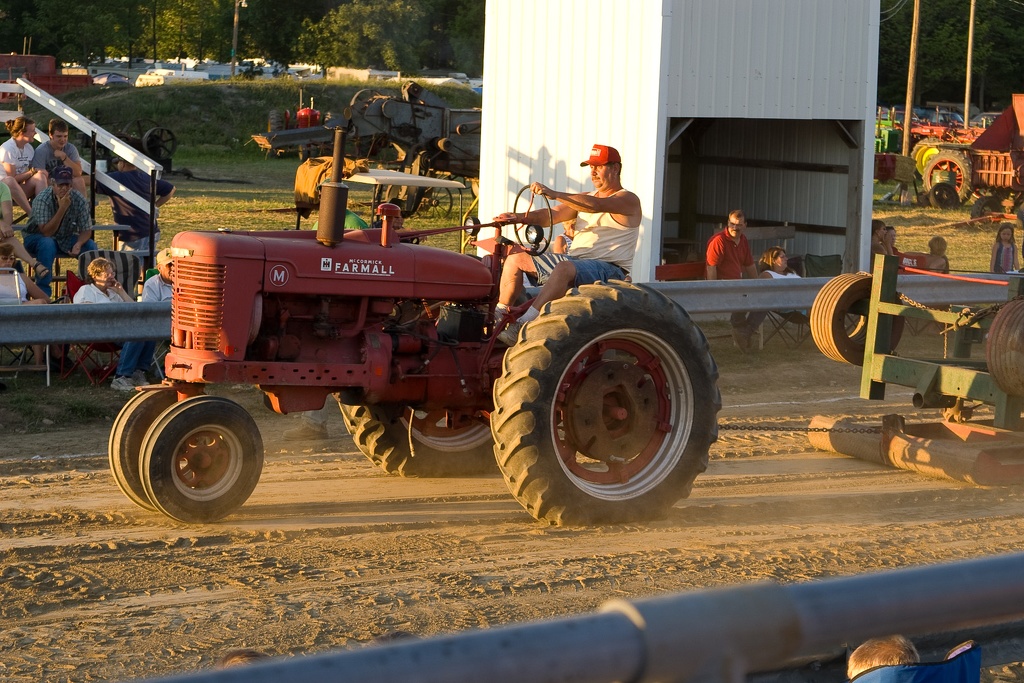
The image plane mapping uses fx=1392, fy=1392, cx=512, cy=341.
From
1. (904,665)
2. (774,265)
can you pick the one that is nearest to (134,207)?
(774,265)

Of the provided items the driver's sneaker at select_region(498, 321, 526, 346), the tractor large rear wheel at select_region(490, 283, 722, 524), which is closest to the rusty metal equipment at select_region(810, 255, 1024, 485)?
the tractor large rear wheel at select_region(490, 283, 722, 524)

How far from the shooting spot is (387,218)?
681 cm

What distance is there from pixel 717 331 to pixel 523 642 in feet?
37.7

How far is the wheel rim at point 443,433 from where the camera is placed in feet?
24.8

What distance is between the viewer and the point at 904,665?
10.9ft

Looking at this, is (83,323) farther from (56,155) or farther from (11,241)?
(56,155)

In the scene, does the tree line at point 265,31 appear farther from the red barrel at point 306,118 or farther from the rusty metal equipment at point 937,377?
the rusty metal equipment at point 937,377

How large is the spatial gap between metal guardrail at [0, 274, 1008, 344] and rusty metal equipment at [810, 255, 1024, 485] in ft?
3.03

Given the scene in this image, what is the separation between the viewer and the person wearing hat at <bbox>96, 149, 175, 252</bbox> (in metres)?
13.7

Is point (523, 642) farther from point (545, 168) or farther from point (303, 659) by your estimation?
point (545, 168)

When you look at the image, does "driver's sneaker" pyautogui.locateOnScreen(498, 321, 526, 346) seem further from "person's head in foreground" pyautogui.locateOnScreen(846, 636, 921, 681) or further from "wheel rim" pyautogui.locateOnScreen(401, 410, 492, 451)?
"person's head in foreground" pyautogui.locateOnScreen(846, 636, 921, 681)

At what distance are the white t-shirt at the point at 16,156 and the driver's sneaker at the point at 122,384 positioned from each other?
4.55 metres

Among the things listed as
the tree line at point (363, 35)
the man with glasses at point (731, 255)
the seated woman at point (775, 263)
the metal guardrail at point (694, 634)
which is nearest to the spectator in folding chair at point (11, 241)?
the man with glasses at point (731, 255)

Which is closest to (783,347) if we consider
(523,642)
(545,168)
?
(545,168)
